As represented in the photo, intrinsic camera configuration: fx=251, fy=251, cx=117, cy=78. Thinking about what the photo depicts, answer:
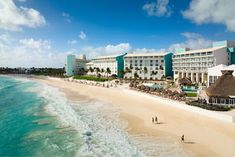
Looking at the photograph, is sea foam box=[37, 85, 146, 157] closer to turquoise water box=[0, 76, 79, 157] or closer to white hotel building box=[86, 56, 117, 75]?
turquoise water box=[0, 76, 79, 157]

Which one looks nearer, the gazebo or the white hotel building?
the gazebo

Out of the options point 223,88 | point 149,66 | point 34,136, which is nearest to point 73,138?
point 34,136

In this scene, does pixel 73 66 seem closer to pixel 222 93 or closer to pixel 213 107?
pixel 222 93

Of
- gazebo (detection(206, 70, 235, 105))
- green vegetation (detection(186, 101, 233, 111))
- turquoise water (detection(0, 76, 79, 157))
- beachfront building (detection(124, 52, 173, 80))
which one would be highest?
beachfront building (detection(124, 52, 173, 80))

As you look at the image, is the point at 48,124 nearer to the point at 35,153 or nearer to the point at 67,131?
the point at 67,131

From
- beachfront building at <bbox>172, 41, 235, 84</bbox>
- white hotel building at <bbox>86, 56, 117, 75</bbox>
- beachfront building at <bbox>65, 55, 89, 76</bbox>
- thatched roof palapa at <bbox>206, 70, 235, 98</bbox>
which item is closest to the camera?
thatched roof palapa at <bbox>206, 70, 235, 98</bbox>

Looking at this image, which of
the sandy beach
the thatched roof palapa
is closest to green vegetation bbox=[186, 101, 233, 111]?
the sandy beach

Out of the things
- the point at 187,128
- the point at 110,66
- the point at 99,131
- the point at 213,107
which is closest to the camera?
the point at 187,128
